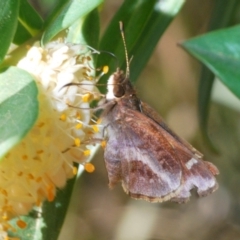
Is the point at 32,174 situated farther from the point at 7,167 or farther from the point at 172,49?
the point at 172,49

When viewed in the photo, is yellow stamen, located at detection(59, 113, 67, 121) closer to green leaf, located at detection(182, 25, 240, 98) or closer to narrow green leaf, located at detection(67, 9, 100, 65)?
narrow green leaf, located at detection(67, 9, 100, 65)

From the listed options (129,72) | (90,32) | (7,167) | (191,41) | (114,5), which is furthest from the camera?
(114,5)

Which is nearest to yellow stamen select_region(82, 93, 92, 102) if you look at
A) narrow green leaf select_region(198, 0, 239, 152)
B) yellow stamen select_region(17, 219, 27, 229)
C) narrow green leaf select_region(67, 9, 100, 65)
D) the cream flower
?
the cream flower

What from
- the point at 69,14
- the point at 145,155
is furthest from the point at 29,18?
the point at 145,155

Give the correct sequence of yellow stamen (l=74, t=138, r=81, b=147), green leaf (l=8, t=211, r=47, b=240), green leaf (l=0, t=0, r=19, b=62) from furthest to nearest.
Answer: green leaf (l=8, t=211, r=47, b=240) < yellow stamen (l=74, t=138, r=81, b=147) < green leaf (l=0, t=0, r=19, b=62)

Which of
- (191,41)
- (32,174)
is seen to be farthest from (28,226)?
(191,41)

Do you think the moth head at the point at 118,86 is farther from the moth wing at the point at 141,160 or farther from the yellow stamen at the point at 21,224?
the yellow stamen at the point at 21,224

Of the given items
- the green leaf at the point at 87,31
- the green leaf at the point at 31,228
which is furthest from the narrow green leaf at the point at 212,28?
the green leaf at the point at 31,228
